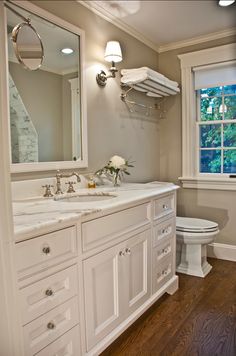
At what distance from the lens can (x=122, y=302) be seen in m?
1.57

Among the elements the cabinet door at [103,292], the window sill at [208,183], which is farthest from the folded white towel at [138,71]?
the cabinet door at [103,292]

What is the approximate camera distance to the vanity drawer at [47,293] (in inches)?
40.4

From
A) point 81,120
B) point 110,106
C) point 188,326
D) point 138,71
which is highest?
point 138,71

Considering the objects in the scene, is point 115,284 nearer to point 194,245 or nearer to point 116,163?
point 116,163

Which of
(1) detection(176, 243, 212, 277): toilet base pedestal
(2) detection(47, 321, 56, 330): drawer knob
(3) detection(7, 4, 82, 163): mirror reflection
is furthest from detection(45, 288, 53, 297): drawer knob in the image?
(1) detection(176, 243, 212, 277): toilet base pedestal

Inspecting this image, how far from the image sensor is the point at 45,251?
1093mm

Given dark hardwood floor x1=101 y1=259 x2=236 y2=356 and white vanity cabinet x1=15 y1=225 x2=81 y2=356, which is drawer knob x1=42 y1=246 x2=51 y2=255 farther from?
dark hardwood floor x1=101 y1=259 x2=236 y2=356

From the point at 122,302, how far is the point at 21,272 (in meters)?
0.76

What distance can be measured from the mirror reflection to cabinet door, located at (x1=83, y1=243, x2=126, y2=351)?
707mm

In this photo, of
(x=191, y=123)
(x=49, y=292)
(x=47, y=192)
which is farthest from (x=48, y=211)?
(x=191, y=123)

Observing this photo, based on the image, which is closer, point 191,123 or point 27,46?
point 27,46

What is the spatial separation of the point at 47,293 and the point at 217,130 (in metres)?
2.36

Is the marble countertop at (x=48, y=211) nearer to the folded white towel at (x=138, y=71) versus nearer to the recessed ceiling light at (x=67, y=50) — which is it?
the recessed ceiling light at (x=67, y=50)

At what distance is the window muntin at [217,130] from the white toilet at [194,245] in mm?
627
